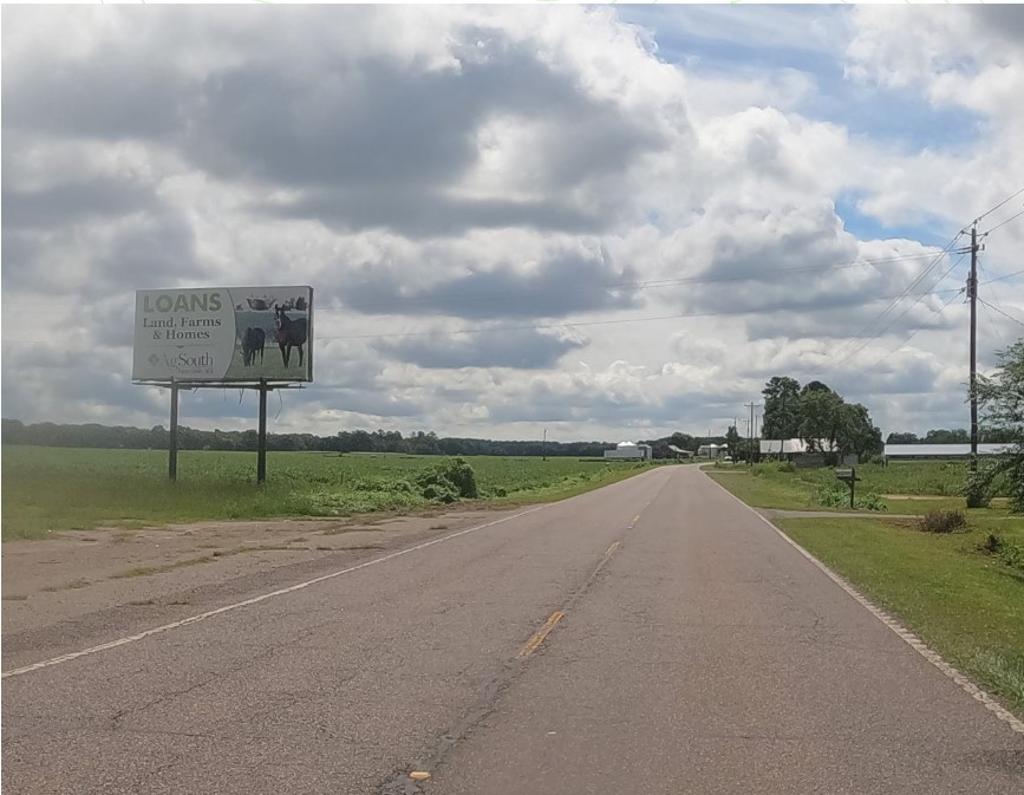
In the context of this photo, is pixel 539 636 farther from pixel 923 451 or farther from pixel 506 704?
pixel 923 451

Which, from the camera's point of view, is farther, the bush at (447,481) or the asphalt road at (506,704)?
the bush at (447,481)

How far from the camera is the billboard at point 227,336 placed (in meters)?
42.6

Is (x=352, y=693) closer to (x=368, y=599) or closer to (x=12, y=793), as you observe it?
(x=12, y=793)

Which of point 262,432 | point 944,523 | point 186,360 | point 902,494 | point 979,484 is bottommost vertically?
point 902,494

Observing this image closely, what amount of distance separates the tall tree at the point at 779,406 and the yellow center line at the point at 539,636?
165m

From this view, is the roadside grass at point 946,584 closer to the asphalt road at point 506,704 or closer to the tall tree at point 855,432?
the asphalt road at point 506,704

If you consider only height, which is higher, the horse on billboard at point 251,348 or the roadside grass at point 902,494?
the horse on billboard at point 251,348

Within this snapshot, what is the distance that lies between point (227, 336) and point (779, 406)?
149 metres

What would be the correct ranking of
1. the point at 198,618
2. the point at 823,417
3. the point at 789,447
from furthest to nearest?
1. the point at 789,447
2. the point at 823,417
3. the point at 198,618

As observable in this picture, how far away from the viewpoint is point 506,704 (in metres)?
8.34

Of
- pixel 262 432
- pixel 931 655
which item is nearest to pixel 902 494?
pixel 262 432

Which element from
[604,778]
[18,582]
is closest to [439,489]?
[18,582]

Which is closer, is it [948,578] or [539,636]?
[539,636]

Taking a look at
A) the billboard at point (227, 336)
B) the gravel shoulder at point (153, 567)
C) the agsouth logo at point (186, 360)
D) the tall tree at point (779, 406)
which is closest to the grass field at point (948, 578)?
the gravel shoulder at point (153, 567)
